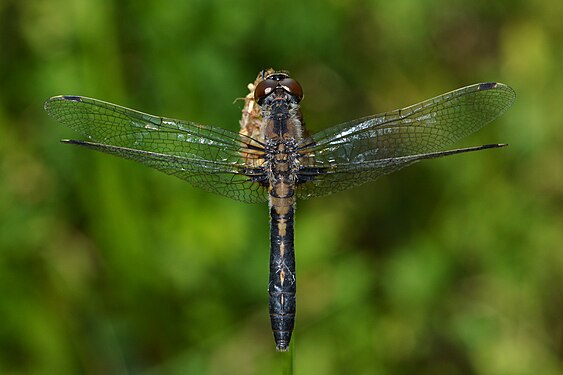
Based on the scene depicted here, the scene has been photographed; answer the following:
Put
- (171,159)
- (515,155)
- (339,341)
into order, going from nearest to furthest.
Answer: (171,159) < (339,341) < (515,155)

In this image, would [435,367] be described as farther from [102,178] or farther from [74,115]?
[74,115]

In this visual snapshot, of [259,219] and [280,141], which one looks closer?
[280,141]

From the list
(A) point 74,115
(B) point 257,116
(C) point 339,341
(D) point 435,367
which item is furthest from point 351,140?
(D) point 435,367

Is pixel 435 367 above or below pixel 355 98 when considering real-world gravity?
below

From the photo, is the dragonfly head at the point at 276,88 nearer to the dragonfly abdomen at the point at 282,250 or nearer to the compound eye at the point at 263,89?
the compound eye at the point at 263,89

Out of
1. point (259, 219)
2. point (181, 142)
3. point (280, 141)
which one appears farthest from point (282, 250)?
point (259, 219)

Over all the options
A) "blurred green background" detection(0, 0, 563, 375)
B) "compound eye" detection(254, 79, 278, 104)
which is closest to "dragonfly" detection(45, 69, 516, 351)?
"compound eye" detection(254, 79, 278, 104)

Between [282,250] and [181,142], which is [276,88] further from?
[282,250]

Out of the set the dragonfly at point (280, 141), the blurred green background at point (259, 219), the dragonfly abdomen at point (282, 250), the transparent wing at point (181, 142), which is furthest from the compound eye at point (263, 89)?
the blurred green background at point (259, 219)
